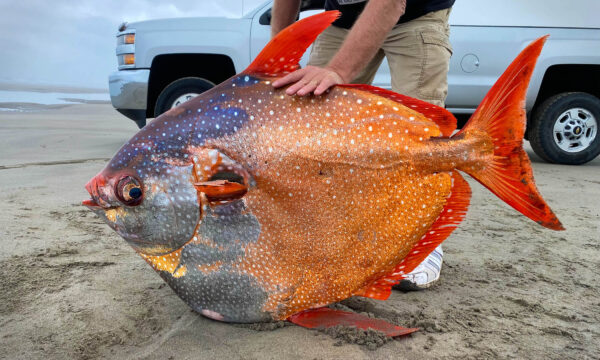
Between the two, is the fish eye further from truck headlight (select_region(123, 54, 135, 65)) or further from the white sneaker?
truck headlight (select_region(123, 54, 135, 65))

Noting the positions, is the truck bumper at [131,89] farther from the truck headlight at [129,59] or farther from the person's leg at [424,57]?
the person's leg at [424,57]

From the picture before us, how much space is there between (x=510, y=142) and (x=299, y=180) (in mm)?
616

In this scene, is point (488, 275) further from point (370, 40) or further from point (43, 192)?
point (43, 192)

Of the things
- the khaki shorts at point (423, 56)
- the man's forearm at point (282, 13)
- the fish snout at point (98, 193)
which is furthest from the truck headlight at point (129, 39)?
the fish snout at point (98, 193)

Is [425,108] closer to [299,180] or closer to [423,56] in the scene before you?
[299,180]

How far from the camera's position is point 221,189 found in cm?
129

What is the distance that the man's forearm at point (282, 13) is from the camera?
2.24m

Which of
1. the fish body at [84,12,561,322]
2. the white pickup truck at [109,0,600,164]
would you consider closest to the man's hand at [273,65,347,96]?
the fish body at [84,12,561,322]

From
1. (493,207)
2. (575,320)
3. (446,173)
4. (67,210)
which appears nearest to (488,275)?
(575,320)

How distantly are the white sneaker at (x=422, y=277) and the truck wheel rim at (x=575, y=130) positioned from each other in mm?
4470

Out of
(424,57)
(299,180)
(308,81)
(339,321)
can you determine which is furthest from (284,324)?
(424,57)

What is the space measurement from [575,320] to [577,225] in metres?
1.54

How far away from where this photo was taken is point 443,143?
1336 millimetres

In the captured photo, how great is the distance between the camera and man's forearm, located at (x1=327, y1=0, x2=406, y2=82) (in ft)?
5.00
